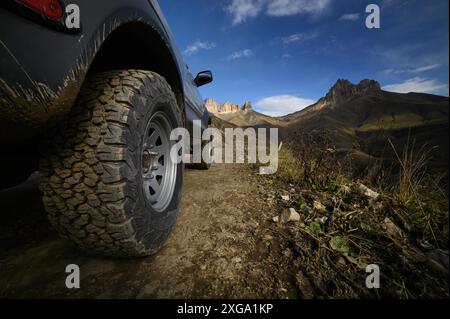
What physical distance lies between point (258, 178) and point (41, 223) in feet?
8.02

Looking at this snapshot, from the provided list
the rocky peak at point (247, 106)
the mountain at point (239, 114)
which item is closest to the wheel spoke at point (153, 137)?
the mountain at point (239, 114)

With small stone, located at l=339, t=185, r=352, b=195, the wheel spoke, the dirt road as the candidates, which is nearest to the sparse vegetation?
small stone, located at l=339, t=185, r=352, b=195

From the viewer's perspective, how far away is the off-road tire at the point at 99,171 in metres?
0.99

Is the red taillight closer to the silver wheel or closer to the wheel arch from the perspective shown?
the wheel arch

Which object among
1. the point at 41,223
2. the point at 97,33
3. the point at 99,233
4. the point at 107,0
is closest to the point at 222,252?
the point at 99,233

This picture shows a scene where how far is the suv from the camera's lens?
66 centimetres

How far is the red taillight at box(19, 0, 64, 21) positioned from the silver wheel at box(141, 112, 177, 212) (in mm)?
750

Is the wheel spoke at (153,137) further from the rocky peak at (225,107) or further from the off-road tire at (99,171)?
the rocky peak at (225,107)

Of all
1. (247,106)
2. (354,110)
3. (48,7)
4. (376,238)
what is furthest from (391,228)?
(247,106)

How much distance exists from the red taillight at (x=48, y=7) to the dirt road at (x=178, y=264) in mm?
1157

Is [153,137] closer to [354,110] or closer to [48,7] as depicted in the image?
[48,7]

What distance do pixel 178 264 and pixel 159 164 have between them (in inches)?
29.9

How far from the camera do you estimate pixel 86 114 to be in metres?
1.02

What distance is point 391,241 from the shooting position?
1311 mm
